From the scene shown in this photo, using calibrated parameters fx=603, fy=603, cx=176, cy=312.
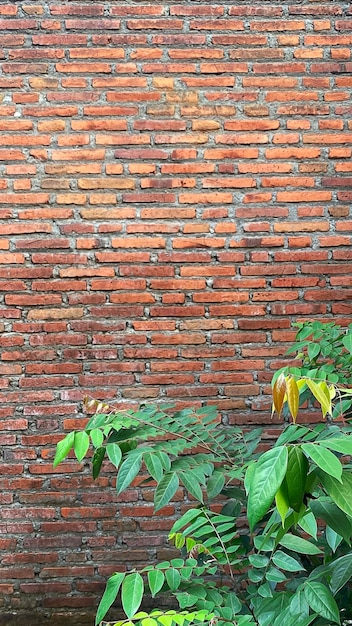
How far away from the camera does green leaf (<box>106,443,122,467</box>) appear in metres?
1.67

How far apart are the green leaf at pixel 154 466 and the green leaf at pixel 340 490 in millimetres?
623

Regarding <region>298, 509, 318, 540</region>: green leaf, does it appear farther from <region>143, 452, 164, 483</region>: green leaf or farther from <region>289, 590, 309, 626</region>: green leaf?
<region>143, 452, 164, 483</region>: green leaf

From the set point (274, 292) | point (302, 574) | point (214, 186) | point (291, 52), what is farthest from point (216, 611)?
point (291, 52)

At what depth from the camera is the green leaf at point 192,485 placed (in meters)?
1.65

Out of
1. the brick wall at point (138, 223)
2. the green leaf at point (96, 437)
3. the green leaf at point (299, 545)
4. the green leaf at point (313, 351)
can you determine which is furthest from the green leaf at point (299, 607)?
the brick wall at point (138, 223)

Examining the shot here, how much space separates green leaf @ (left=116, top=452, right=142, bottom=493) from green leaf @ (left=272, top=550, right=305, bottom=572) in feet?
1.40

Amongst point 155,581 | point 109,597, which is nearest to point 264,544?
point 155,581

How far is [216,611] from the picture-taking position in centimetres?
147

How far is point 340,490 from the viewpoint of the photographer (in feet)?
3.59

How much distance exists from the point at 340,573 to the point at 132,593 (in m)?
0.46

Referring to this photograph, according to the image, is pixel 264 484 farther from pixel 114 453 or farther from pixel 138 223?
pixel 138 223

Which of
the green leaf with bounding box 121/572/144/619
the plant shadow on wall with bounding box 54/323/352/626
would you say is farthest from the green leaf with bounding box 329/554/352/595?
the green leaf with bounding box 121/572/144/619

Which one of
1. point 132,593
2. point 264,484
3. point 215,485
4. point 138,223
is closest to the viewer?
point 264,484

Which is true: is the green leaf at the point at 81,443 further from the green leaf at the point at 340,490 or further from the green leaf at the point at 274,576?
the green leaf at the point at 340,490
